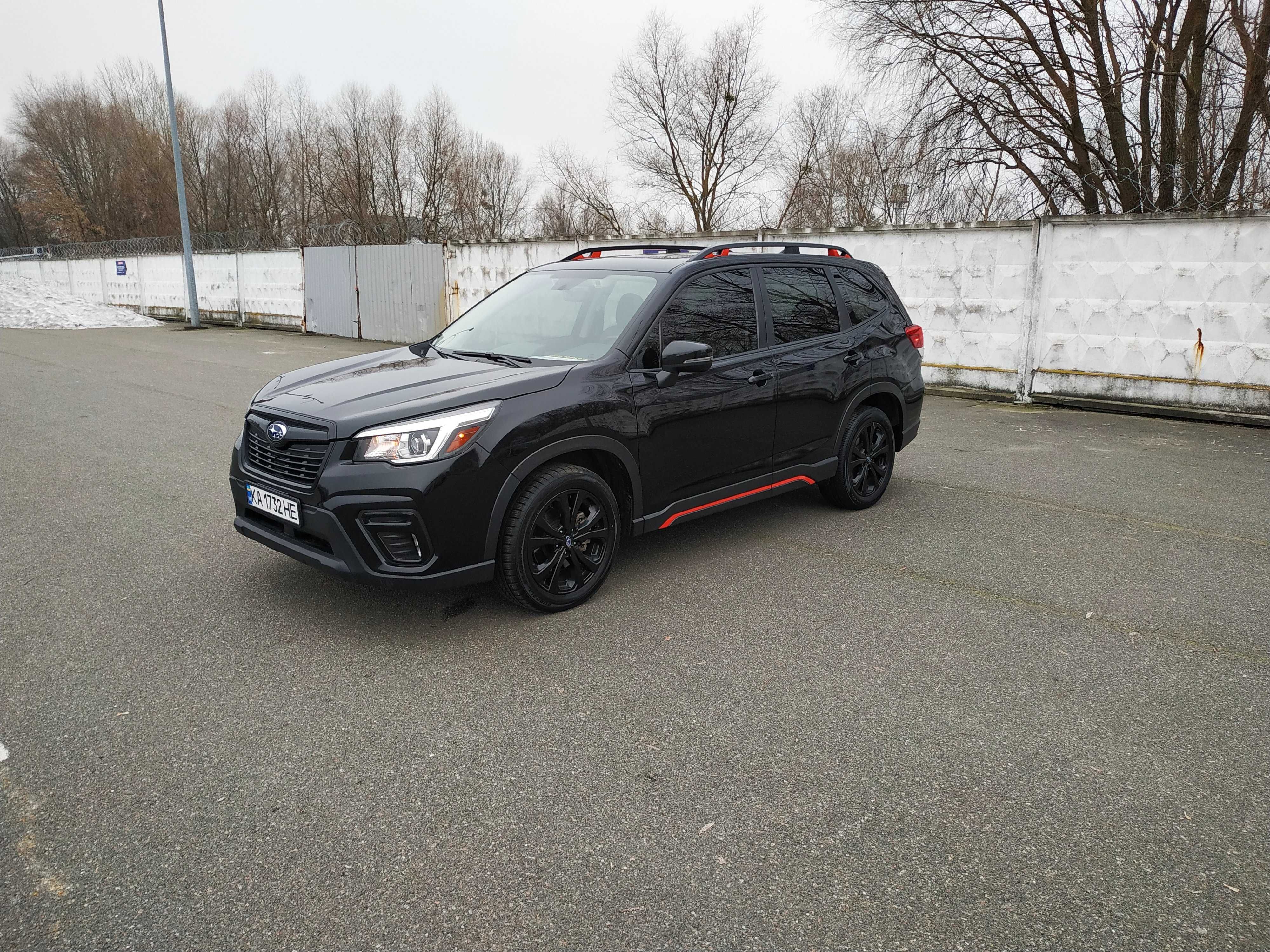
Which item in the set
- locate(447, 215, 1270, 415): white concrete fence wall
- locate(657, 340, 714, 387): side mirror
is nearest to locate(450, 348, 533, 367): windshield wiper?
locate(657, 340, 714, 387): side mirror

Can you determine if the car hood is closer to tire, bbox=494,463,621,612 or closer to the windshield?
the windshield

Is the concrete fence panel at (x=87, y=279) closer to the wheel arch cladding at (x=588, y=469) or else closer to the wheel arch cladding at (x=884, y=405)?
→ the wheel arch cladding at (x=884, y=405)

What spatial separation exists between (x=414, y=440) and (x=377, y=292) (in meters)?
16.2

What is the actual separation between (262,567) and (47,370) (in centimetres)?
1110

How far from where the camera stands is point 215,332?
22.1m

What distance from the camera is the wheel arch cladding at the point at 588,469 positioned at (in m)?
3.97

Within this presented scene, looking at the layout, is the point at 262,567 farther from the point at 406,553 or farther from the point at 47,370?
the point at 47,370

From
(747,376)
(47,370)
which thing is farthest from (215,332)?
(747,376)

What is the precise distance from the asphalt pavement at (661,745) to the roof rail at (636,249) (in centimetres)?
178

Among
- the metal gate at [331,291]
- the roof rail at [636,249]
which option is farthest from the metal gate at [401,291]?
the roof rail at [636,249]

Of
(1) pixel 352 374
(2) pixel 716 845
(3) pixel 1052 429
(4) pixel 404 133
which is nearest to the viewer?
(2) pixel 716 845

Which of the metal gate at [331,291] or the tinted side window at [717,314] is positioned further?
the metal gate at [331,291]

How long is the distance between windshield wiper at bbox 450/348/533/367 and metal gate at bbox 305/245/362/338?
51.6 ft

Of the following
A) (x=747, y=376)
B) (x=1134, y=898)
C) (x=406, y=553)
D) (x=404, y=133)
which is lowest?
(x=1134, y=898)
